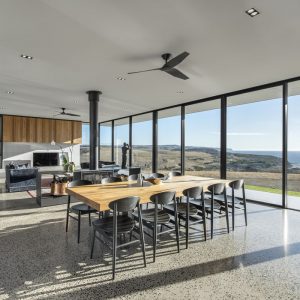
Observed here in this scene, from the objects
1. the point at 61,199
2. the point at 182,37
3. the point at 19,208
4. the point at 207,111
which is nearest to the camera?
Answer: the point at 182,37

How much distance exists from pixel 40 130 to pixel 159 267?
9.23 metres

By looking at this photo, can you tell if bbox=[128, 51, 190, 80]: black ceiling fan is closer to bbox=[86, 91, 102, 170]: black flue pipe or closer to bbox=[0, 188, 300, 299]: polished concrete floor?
bbox=[0, 188, 300, 299]: polished concrete floor

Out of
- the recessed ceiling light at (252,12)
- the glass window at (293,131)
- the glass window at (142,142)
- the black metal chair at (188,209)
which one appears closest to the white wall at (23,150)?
the glass window at (142,142)

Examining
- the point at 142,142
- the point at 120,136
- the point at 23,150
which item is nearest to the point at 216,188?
the point at 142,142

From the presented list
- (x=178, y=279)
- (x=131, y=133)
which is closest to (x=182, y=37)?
(x=178, y=279)

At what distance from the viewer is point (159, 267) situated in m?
2.60

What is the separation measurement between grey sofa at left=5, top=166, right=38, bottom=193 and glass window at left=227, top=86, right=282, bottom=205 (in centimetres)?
569

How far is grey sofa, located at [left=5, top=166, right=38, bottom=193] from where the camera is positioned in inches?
265

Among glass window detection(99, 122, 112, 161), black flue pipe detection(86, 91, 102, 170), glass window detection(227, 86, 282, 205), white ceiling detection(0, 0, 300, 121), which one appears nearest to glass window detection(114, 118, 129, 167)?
glass window detection(99, 122, 112, 161)

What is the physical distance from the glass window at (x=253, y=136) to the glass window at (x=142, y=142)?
348cm

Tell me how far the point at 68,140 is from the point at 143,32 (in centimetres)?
878

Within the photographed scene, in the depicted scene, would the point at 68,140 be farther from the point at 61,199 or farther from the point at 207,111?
the point at 207,111

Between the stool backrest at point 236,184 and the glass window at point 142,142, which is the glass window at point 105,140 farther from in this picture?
the stool backrest at point 236,184

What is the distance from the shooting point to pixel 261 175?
26.2 feet
